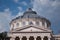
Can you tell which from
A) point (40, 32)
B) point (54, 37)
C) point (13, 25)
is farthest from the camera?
point (13, 25)

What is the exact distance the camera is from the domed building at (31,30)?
74.3 m

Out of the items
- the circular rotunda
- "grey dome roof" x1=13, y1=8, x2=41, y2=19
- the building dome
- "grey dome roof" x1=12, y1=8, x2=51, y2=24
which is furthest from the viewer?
"grey dome roof" x1=13, y1=8, x2=41, y2=19

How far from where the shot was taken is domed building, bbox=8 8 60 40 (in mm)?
74312

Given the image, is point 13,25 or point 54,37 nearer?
point 54,37

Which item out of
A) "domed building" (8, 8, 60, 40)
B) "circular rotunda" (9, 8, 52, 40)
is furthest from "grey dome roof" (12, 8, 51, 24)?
"circular rotunda" (9, 8, 52, 40)

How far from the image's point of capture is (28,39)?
75000mm

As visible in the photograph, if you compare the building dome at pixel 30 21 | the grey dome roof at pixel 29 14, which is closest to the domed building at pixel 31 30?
the building dome at pixel 30 21

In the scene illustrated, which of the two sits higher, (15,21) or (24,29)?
(15,21)

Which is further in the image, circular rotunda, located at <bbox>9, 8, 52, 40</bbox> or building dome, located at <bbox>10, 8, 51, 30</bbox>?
building dome, located at <bbox>10, 8, 51, 30</bbox>

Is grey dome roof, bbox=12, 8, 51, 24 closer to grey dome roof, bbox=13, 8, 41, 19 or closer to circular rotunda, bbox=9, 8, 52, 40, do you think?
grey dome roof, bbox=13, 8, 41, 19

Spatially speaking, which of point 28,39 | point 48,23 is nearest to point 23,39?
point 28,39

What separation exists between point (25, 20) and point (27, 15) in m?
4.81

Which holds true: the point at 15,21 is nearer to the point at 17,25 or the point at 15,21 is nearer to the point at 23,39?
the point at 17,25

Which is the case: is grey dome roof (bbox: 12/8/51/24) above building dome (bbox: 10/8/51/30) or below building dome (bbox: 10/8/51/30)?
above
